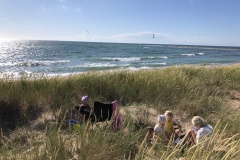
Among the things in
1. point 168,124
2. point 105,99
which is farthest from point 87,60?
point 168,124

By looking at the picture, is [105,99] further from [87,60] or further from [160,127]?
[87,60]

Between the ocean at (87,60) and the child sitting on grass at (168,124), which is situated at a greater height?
the child sitting on grass at (168,124)

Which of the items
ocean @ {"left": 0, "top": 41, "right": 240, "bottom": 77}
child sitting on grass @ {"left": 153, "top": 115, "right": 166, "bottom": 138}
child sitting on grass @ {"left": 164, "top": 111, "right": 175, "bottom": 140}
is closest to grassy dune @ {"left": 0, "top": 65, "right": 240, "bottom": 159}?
child sitting on grass @ {"left": 153, "top": 115, "right": 166, "bottom": 138}

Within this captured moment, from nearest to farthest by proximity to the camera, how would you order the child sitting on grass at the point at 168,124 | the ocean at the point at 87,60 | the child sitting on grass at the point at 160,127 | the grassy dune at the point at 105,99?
the child sitting on grass at the point at 160,127 < the child sitting on grass at the point at 168,124 < the grassy dune at the point at 105,99 < the ocean at the point at 87,60

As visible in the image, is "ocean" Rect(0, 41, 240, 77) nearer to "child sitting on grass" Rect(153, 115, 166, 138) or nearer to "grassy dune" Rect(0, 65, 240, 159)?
"grassy dune" Rect(0, 65, 240, 159)

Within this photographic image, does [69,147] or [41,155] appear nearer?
[41,155]

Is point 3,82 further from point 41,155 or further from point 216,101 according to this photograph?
point 216,101

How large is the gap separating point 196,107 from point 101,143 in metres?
3.50

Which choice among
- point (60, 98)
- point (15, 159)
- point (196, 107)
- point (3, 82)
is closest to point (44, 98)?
point (60, 98)

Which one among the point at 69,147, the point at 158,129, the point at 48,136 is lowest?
the point at 158,129

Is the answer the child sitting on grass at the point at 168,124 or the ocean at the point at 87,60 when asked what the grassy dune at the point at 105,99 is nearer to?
the child sitting on grass at the point at 168,124

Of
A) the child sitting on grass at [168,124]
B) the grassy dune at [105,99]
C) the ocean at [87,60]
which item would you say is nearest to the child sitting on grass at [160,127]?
the child sitting on grass at [168,124]

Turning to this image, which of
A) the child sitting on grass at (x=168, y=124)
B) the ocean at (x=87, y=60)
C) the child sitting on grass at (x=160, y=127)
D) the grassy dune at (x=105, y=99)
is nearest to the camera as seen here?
the child sitting on grass at (x=160, y=127)

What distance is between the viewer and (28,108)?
508 cm
